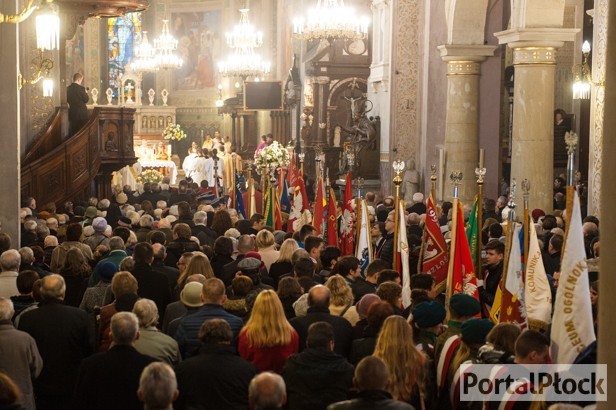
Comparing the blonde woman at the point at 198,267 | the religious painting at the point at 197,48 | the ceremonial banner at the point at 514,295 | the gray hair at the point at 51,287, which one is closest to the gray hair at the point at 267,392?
the gray hair at the point at 51,287

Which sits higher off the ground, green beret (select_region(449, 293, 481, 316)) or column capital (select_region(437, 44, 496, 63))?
column capital (select_region(437, 44, 496, 63))

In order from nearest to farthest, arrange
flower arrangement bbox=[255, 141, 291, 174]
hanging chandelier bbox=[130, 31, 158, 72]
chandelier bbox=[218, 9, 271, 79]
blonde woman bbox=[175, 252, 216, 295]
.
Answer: blonde woman bbox=[175, 252, 216, 295] → flower arrangement bbox=[255, 141, 291, 174] → chandelier bbox=[218, 9, 271, 79] → hanging chandelier bbox=[130, 31, 158, 72]

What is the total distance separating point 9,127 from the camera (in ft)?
46.1

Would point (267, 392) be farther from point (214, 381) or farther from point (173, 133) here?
point (173, 133)

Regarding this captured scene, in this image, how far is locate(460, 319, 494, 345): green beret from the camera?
292 inches

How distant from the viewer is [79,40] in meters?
43.6

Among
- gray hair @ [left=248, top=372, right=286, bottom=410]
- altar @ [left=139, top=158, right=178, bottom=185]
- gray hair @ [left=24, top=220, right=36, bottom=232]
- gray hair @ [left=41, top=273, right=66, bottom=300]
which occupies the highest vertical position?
gray hair @ [left=41, top=273, right=66, bottom=300]

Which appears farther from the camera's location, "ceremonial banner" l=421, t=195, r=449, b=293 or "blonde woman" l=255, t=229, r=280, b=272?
"blonde woman" l=255, t=229, r=280, b=272

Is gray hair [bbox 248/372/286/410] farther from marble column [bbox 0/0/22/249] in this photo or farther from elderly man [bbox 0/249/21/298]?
marble column [bbox 0/0/22/249]

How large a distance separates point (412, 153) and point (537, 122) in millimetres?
7416

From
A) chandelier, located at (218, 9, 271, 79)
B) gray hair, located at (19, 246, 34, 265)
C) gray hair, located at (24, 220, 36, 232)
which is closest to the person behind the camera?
gray hair, located at (19, 246, 34, 265)

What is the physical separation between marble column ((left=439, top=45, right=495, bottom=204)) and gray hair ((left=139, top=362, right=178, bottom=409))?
1672 cm

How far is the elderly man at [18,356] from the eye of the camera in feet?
25.9

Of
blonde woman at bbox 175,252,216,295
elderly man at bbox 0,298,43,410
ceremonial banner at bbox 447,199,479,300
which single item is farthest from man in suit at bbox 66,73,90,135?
elderly man at bbox 0,298,43,410
